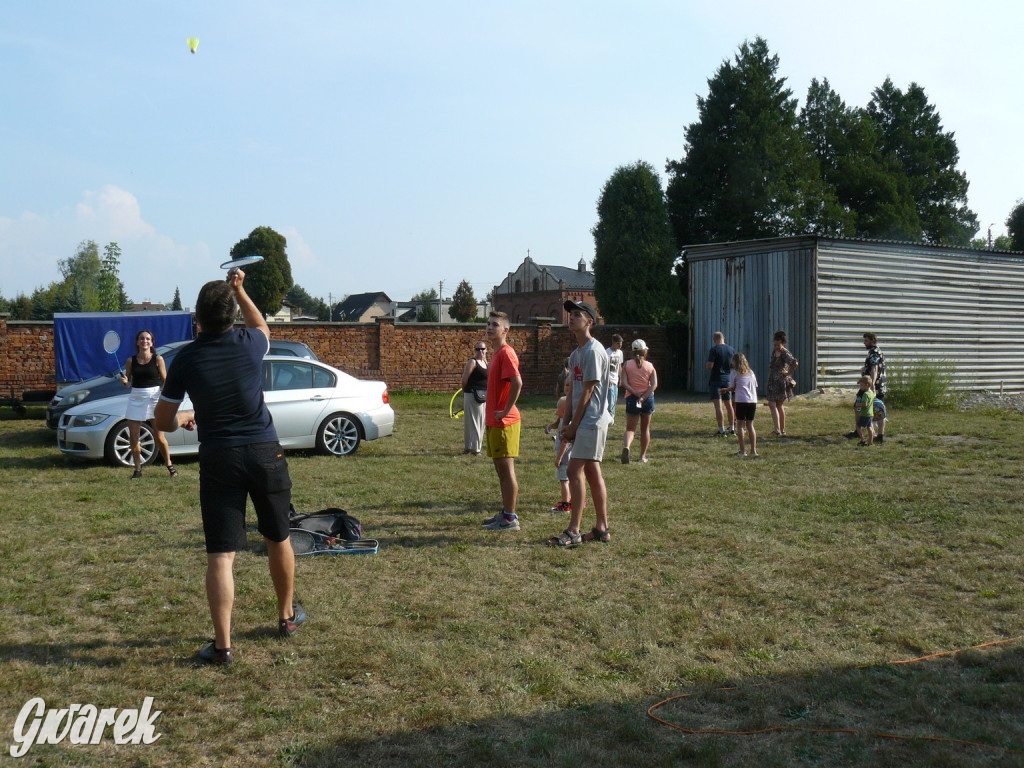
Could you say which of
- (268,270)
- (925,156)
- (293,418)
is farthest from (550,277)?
(293,418)

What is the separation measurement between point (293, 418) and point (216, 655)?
7542mm

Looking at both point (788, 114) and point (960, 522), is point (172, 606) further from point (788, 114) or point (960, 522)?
point (788, 114)

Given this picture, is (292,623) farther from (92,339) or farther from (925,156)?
(925,156)

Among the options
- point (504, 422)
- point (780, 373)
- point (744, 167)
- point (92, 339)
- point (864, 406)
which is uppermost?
point (744, 167)

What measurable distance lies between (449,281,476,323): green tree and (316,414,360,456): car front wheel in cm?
6921

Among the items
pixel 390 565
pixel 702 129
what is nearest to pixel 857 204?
pixel 702 129

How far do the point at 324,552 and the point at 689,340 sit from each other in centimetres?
2024

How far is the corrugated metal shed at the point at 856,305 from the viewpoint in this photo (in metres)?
21.5

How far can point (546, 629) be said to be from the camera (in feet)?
16.3

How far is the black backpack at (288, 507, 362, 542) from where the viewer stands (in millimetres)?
6781

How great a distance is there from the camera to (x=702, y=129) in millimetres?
40438

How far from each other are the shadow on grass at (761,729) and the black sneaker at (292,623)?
117 centimetres

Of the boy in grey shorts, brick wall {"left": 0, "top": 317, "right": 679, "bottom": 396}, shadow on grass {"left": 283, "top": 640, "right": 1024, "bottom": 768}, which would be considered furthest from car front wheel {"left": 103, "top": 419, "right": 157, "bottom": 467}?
brick wall {"left": 0, "top": 317, "right": 679, "bottom": 396}

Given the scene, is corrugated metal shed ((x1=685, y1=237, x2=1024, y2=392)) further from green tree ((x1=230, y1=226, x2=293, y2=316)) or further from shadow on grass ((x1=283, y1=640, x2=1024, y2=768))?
green tree ((x1=230, y1=226, x2=293, y2=316))
